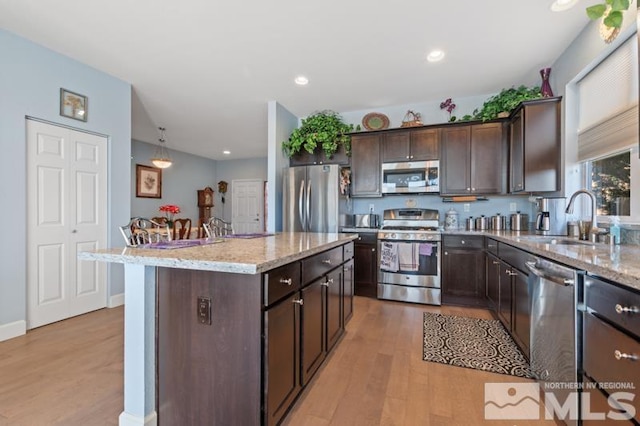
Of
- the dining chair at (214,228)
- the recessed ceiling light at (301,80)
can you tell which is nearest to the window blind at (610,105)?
A: the recessed ceiling light at (301,80)

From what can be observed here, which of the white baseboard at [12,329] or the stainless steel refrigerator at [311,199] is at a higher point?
the stainless steel refrigerator at [311,199]

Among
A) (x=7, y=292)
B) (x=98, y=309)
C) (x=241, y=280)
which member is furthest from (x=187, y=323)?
(x=98, y=309)

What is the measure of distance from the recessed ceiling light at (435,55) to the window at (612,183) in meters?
1.70

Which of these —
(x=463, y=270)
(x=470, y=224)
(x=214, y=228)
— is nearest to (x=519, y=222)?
(x=470, y=224)

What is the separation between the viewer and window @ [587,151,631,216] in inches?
84.5

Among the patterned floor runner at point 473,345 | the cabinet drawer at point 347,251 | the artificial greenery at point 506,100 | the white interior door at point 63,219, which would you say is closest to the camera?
the patterned floor runner at point 473,345

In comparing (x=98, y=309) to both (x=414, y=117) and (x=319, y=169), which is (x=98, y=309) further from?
(x=414, y=117)

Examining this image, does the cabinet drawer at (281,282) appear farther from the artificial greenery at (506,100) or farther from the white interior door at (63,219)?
the artificial greenery at (506,100)

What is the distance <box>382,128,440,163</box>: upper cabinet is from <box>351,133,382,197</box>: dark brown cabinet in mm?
127

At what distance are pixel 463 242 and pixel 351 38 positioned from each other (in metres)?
2.58

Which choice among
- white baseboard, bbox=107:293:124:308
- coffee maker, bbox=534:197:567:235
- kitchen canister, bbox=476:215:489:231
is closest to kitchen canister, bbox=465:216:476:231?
kitchen canister, bbox=476:215:489:231

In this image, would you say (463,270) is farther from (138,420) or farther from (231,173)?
(231,173)

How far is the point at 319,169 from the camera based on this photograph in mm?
3889

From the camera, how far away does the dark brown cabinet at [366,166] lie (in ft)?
13.2
